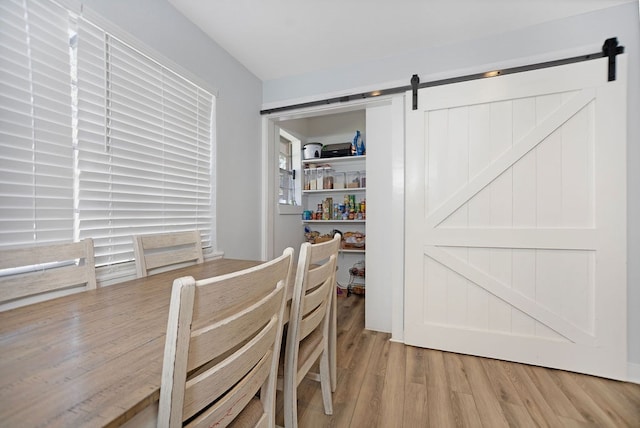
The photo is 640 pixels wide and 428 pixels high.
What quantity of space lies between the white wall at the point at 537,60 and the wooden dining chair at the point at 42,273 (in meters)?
2.07

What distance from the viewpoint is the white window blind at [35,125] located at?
102 centimetres

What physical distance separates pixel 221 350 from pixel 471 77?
235cm

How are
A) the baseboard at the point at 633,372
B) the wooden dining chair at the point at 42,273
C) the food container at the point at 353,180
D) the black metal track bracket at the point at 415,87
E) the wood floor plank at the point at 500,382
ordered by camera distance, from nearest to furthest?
the wooden dining chair at the point at 42,273
the wood floor plank at the point at 500,382
the baseboard at the point at 633,372
the black metal track bracket at the point at 415,87
the food container at the point at 353,180

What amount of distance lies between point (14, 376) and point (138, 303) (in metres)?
0.45

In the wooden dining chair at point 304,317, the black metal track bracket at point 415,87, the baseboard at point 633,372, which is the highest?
the black metal track bracket at point 415,87

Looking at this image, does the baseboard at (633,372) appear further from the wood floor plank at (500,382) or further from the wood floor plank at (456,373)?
the wood floor plank at (456,373)

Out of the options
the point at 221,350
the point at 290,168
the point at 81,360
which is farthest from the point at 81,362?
the point at 290,168

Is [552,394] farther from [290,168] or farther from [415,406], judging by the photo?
[290,168]

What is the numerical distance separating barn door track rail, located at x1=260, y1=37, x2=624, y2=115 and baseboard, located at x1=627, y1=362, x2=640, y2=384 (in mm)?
1814

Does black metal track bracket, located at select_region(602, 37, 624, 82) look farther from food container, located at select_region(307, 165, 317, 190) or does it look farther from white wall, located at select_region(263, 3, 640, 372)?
food container, located at select_region(307, 165, 317, 190)

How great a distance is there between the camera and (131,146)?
4.84 feet

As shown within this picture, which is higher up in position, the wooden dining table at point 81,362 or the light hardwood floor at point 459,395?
the wooden dining table at point 81,362

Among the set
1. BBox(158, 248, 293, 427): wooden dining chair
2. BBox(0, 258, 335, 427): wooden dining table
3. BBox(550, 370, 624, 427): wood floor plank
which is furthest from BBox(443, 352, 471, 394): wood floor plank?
BBox(0, 258, 335, 427): wooden dining table

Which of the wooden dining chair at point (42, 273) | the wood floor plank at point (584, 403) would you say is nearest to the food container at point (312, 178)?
the wooden dining chair at point (42, 273)
